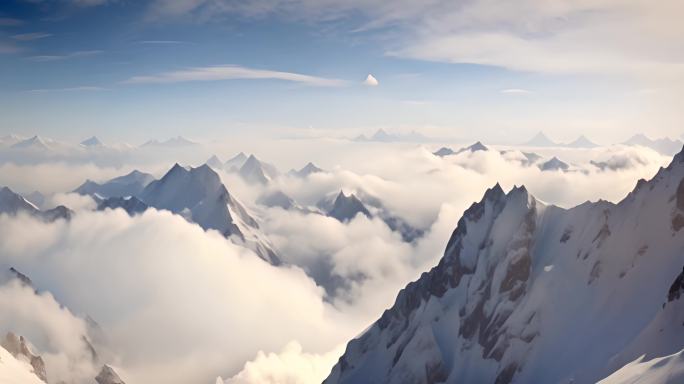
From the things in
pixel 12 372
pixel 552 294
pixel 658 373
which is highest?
pixel 658 373

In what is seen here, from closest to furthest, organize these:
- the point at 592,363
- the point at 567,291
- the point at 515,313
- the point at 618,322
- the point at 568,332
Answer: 1. the point at 592,363
2. the point at 618,322
3. the point at 568,332
4. the point at 567,291
5. the point at 515,313

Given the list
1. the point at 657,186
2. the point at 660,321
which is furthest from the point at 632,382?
the point at 657,186

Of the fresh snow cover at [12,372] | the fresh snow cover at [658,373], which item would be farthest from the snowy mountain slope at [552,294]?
the fresh snow cover at [12,372]

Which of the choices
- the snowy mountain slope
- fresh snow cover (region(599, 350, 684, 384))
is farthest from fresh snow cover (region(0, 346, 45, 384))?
fresh snow cover (region(599, 350, 684, 384))

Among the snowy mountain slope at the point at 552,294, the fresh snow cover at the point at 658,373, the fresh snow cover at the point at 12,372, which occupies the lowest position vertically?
the fresh snow cover at the point at 12,372

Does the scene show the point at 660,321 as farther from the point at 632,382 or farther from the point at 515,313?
the point at 515,313

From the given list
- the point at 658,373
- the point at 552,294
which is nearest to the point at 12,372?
the point at 552,294

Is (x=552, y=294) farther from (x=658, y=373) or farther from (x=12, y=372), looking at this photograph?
(x=12, y=372)

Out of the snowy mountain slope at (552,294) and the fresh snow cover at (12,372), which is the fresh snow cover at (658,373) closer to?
the snowy mountain slope at (552,294)

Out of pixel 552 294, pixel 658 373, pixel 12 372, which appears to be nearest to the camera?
pixel 658 373
